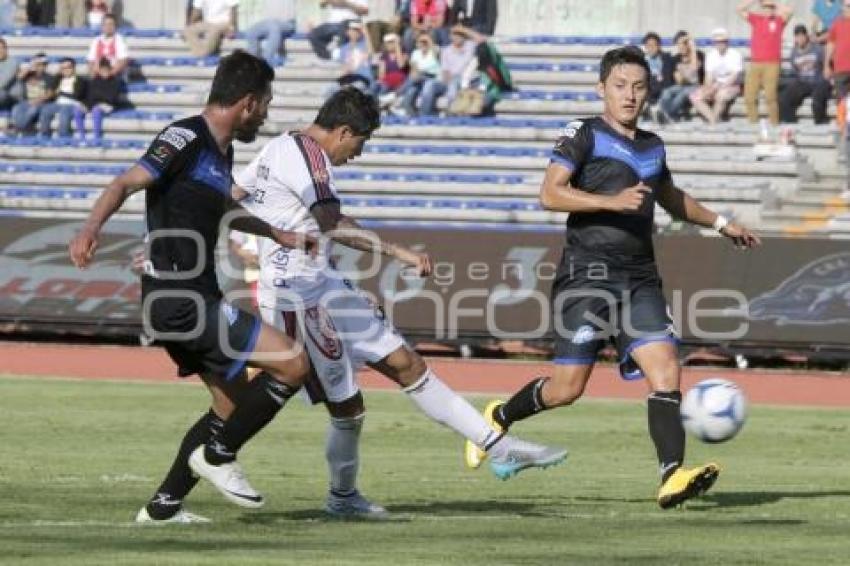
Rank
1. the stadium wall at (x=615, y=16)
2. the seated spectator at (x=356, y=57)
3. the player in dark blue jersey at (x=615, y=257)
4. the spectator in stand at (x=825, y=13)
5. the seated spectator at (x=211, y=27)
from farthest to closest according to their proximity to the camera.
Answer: the seated spectator at (x=211, y=27), the stadium wall at (x=615, y=16), the seated spectator at (x=356, y=57), the spectator in stand at (x=825, y=13), the player in dark blue jersey at (x=615, y=257)

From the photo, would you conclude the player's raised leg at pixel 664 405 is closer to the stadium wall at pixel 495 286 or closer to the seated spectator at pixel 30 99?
the stadium wall at pixel 495 286

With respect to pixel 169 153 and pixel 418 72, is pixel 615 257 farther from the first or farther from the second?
pixel 418 72

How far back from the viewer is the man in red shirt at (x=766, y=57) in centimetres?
2975

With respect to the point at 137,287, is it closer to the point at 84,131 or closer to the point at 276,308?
the point at 84,131

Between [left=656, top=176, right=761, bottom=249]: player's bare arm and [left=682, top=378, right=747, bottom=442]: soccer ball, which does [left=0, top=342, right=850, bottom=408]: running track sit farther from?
[left=682, top=378, right=747, bottom=442]: soccer ball

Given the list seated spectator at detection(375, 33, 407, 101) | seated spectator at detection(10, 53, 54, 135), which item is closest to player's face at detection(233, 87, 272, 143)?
seated spectator at detection(375, 33, 407, 101)

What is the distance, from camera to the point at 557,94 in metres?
32.6

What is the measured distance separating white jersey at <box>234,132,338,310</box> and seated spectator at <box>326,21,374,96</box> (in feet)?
70.3

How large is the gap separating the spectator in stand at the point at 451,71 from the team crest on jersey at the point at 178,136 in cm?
2236

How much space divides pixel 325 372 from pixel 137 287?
51.5 feet

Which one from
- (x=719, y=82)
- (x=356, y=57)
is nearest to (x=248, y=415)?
(x=719, y=82)

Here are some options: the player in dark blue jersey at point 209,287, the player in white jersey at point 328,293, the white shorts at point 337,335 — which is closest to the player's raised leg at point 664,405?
the player in white jersey at point 328,293

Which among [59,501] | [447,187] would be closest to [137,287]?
[447,187]

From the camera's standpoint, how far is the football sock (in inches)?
436
